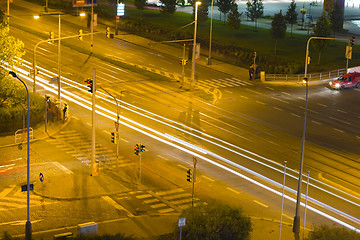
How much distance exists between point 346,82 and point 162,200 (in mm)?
37776

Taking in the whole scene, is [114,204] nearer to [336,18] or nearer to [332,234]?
[332,234]

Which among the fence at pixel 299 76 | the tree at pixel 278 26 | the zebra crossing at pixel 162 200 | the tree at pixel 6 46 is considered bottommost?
the zebra crossing at pixel 162 200

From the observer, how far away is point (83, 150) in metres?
47.4

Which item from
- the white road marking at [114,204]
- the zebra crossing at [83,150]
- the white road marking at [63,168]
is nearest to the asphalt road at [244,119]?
the zebra crossing at [83,150]

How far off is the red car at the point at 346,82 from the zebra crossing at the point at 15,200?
135 feet

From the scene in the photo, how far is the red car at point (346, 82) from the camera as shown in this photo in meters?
69.7

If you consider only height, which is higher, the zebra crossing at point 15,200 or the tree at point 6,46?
the tree at point 6,46

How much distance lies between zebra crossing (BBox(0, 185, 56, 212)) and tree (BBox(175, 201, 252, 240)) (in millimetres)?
10159

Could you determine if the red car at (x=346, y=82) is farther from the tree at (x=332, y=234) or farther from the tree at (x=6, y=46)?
the tree at (x=332, y=234)

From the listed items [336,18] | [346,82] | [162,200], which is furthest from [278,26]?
[162,200]

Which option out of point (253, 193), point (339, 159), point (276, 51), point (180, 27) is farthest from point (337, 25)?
point (253, 193)

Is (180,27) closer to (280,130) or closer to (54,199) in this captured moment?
(280,130)

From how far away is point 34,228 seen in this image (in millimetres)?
34344

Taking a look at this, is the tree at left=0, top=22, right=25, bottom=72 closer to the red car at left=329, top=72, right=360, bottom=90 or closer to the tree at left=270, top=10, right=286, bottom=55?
the red car at left=329, top=72, right=360, bottom=90
